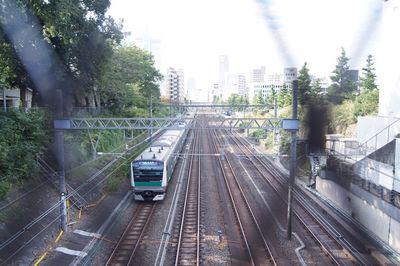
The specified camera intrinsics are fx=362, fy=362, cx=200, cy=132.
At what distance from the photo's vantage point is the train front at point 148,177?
10828mm

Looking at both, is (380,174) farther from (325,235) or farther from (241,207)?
(241,207)

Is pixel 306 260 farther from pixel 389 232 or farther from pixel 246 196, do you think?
pixel 246 196

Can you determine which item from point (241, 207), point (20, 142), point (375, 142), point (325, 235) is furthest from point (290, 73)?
point (241, 207)

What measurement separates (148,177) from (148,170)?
0.22 meters

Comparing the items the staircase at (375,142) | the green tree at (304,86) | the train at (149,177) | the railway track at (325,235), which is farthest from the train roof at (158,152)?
the green tree at (304,86)

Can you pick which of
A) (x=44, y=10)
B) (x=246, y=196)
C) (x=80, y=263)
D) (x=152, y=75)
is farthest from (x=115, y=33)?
(x=152, y=75)

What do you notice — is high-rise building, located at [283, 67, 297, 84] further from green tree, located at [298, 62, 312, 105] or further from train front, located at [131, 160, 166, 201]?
train front, located at [131, 160, 166, 201]

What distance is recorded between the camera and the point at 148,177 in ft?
35.8

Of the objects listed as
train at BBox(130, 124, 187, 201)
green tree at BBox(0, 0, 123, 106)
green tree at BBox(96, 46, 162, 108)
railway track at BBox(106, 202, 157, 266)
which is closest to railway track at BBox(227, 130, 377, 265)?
railway track at BBox(106, 202, 157, 266)

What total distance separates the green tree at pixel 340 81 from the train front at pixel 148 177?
9802 mm

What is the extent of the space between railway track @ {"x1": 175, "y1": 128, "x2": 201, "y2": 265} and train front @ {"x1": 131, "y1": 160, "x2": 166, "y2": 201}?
103 centimetres

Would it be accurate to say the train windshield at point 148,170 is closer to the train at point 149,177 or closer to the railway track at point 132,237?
the train at point 149,177

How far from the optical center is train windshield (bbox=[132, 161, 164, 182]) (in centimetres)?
1082

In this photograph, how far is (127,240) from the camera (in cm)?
811
